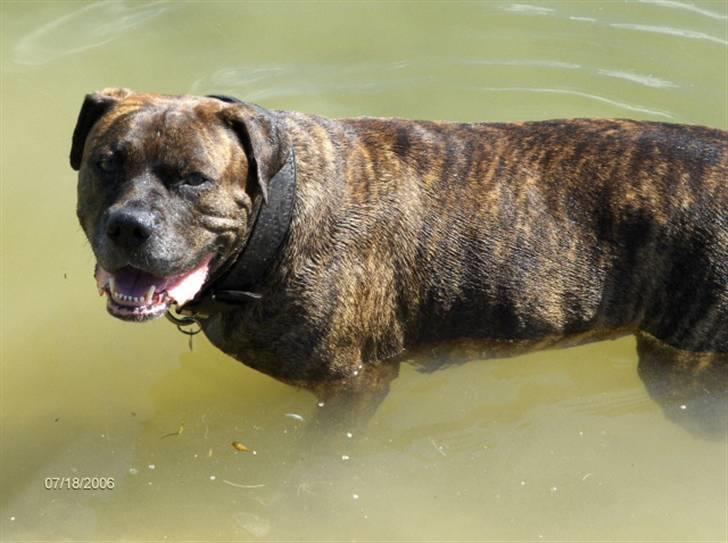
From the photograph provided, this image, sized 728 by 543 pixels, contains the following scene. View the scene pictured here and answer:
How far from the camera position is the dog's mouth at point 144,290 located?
14.2ft

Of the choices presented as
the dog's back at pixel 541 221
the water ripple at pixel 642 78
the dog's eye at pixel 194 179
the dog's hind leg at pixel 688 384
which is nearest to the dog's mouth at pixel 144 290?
the dog's eye at pixel 194 179

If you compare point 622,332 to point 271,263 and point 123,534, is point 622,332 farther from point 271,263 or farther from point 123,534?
point 123,534

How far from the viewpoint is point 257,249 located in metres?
4.56

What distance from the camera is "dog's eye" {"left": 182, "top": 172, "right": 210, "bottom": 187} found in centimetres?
427

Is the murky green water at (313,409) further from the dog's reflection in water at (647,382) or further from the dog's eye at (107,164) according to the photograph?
the dog's eye at (107,164)

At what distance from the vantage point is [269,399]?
5.69 meters

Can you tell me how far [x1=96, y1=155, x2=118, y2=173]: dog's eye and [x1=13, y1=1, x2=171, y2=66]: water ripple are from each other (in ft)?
11.7

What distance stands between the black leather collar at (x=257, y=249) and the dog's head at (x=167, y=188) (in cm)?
6

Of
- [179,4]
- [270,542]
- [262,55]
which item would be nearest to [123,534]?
[270,542]

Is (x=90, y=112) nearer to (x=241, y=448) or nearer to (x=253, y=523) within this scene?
(x=241, y=448)

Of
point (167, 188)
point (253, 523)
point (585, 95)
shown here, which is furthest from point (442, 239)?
point (585, 95)

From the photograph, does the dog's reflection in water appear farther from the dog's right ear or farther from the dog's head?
the dog's right ear

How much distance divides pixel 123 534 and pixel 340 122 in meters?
2.21

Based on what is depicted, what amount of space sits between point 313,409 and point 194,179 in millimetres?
1713
